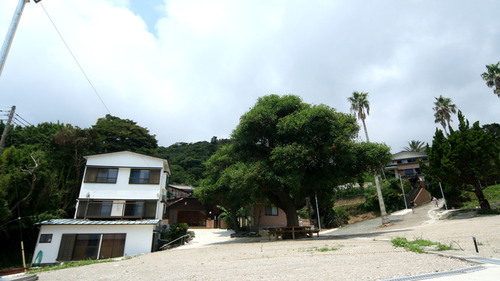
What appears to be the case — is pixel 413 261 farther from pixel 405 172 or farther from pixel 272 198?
pixel 405 172

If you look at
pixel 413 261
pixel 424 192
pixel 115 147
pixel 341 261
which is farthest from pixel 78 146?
pixel 424 192

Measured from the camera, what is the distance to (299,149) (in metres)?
15.3

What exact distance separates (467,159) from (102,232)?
3021cm

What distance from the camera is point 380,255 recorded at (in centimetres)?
791

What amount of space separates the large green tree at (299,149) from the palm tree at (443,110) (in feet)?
103

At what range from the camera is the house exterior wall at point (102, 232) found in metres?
18.7

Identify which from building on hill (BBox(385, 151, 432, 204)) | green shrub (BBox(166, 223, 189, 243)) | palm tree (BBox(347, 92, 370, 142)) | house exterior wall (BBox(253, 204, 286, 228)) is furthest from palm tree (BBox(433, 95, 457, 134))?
green shrub (BBox(166, 223, 189, 243))

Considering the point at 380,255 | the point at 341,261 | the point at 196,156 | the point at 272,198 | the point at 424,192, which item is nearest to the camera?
the point at 341,261

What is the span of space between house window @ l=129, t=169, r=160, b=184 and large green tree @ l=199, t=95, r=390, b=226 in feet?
35.6

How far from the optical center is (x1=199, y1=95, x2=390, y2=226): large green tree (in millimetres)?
15539

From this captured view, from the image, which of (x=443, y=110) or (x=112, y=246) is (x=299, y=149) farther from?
(x=443, y=110)

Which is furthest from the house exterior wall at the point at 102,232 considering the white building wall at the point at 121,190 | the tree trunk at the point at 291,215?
the tree trunk at the point at 291,215

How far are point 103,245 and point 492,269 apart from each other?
22.5m

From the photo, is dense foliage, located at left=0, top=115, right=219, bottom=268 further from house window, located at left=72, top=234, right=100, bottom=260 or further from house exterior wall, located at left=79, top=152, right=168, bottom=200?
house window, located at left=72, top=234, right=100, bottom=260
